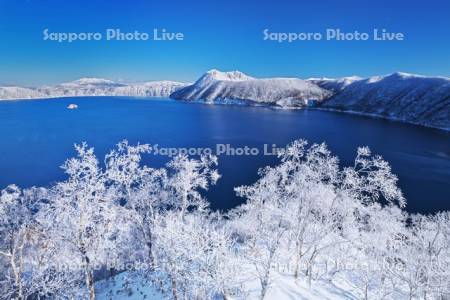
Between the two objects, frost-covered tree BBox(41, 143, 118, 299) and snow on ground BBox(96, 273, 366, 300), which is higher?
frost-covered tree BBox(41, 143, 118, 299)

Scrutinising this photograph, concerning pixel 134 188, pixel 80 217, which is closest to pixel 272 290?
pixel 80 217

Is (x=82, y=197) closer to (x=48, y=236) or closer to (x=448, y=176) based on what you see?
(x=48, y=236)

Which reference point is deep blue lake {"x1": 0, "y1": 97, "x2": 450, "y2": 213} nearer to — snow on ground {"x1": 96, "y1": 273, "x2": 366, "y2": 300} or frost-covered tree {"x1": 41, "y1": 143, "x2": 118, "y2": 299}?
snow on ground {"x1": 96, "y1": 273, "x2": 366, "y2": 300}

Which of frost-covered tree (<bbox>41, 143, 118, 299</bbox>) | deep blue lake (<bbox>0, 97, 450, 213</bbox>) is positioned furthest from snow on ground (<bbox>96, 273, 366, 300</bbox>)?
deep blue lake (<bbox>0, 97, 450, 213</bbox>)

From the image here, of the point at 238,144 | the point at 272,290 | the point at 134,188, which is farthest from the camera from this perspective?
the point at 238,144

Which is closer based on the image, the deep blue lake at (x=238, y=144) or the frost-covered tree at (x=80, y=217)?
the frost-covered tree at (x=80, y=217)

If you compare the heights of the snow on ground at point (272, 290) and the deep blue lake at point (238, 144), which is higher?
the deep blue lake at point (238, 144)

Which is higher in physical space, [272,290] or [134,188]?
[134,188]

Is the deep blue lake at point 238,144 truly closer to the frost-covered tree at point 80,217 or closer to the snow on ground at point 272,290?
the snow on ground at point 272,290

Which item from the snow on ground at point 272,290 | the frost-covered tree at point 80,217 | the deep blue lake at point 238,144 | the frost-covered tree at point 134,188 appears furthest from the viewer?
the deep blue lake at point 238,144

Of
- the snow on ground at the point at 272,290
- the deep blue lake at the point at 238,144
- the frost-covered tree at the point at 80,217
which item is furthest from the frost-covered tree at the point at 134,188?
the deep blue lake at the point at 238,144

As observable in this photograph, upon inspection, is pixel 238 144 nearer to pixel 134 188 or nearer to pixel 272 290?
pixel 134 188
